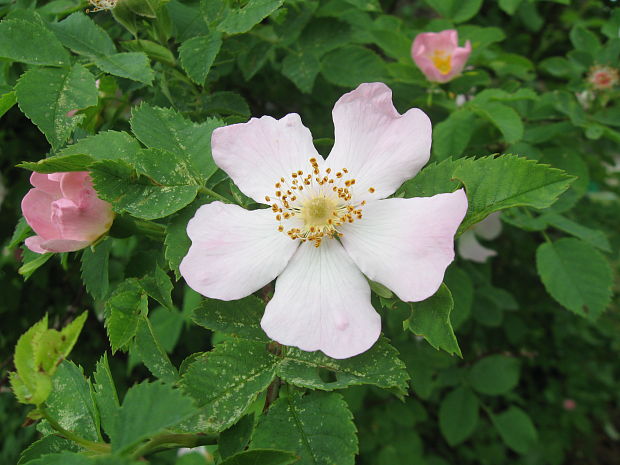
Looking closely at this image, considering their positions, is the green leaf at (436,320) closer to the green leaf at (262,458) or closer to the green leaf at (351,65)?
the green leaf at (262,458)

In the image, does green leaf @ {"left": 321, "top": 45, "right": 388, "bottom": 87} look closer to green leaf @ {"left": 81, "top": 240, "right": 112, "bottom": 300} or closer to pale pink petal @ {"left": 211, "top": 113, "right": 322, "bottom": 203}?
pale pink petal @ {"left": 211, "top": 113, "right": 322, "bottom": 203}

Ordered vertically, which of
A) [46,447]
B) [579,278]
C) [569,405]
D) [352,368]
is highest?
[352,368]

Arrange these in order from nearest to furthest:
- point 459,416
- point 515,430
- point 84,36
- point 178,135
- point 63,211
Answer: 1. point 63,211
2. point 178,135
3. point 84,36
4. point 459,416
5. point 515,430

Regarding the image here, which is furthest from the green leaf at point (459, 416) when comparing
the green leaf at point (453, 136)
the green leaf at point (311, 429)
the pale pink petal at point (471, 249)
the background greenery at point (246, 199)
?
the green leaf at point (311, 429)

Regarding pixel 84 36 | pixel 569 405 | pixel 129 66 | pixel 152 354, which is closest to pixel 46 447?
pixel 152 354

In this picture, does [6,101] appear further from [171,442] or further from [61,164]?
[171,442]

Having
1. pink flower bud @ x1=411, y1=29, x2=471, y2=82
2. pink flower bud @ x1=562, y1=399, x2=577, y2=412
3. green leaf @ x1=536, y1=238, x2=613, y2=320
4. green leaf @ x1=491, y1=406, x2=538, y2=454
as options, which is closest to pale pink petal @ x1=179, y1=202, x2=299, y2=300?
pink flower bud @ x1=411, y1=29, x2=471, y2=82

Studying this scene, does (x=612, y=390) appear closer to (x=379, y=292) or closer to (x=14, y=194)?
(x=379, y=292)
